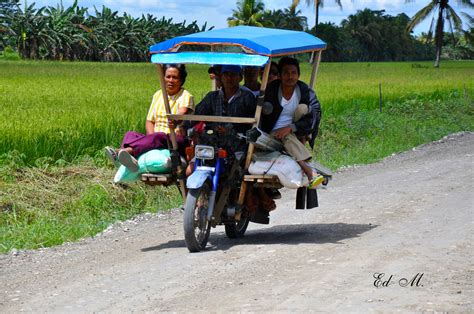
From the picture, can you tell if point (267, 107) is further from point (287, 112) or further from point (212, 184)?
point (212, 184)

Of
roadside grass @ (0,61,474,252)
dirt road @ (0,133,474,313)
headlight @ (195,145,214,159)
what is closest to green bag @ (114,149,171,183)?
headlight @ (195,145,214,159)

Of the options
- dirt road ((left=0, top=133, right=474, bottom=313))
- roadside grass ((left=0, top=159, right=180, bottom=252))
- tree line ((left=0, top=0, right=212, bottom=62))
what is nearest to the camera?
dirt road ((left=0, top=133, right=474, bottom=313))

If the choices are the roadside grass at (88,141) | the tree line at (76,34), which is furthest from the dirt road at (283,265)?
the tree line at (76,34)

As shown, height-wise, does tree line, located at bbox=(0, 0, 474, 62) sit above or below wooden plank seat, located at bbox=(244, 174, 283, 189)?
below

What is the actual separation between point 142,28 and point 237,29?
58.9 meters

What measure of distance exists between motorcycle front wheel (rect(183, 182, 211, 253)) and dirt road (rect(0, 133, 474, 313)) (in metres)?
0.11

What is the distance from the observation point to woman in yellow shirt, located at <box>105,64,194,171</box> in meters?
8.69

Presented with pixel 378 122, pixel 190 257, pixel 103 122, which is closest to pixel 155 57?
pixel 190 257

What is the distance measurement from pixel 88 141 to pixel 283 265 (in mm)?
7498

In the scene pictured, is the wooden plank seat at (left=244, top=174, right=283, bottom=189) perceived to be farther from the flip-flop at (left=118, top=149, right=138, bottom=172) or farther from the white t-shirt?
the flip-flop at (left=118, top=149, right=138, bottom=172)

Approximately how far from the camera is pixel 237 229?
9.32m

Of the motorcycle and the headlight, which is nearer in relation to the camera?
the motorcycle

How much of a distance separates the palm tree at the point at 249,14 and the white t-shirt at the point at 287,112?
7020 cm

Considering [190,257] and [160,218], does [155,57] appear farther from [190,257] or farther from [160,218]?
[160,218]
